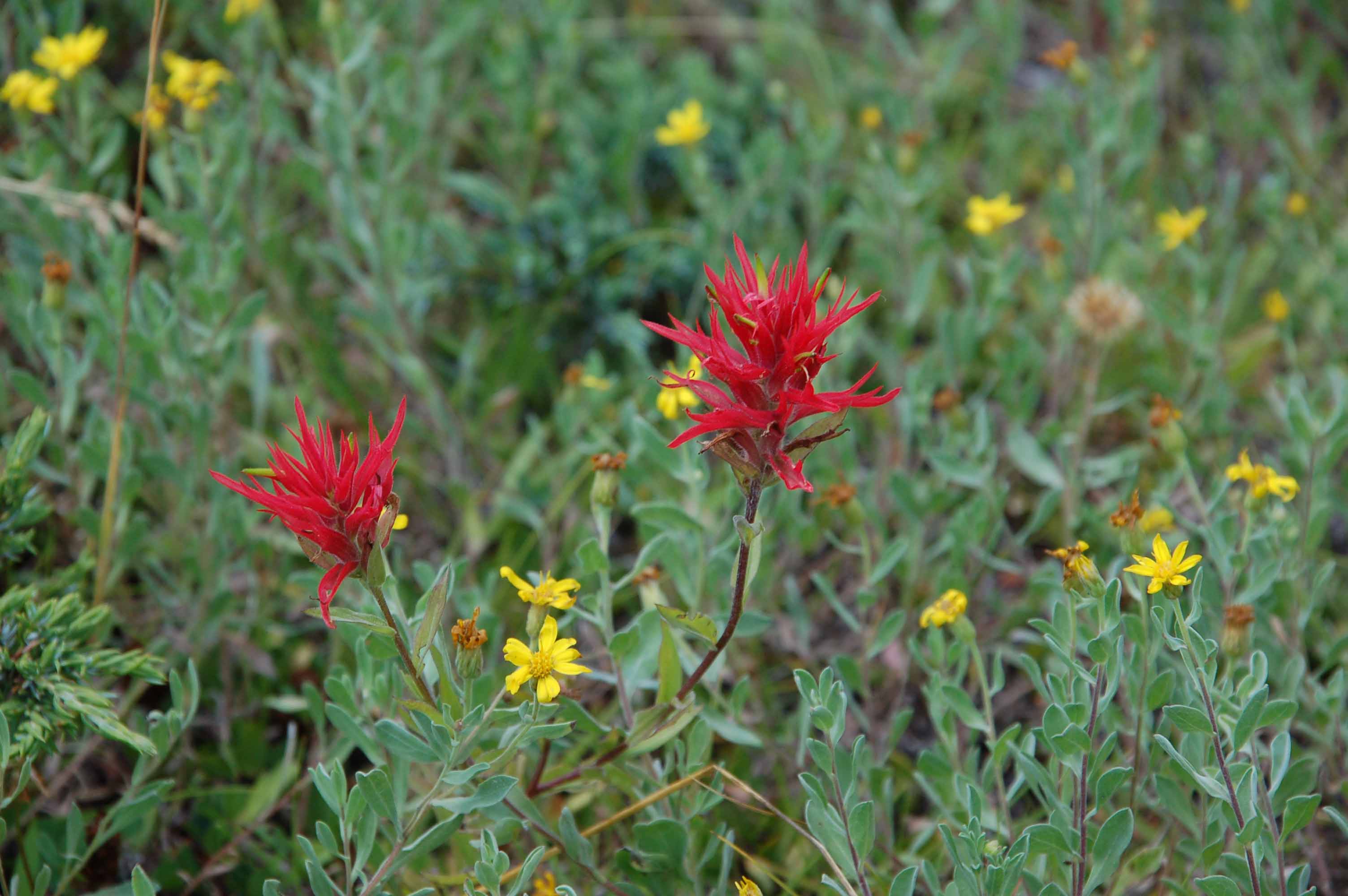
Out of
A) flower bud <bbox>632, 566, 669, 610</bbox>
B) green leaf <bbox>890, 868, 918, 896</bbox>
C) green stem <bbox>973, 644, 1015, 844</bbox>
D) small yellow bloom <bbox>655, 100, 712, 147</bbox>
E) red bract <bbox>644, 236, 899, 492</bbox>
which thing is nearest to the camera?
red bract <bbox>644, 236, 899, 492</bbox>

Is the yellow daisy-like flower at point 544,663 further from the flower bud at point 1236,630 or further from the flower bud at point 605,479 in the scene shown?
the flower bud at point 1236,630

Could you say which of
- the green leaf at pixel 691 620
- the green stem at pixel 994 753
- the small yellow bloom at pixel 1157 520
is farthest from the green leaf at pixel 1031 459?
the green leaf at pixel 691 620

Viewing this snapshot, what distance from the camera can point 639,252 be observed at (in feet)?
10.4

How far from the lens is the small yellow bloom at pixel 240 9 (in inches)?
112

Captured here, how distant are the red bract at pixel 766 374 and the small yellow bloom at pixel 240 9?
79.9 inches

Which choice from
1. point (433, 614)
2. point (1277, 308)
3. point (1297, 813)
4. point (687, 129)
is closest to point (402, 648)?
point (433, 614)

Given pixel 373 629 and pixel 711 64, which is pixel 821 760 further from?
pixel 711 64

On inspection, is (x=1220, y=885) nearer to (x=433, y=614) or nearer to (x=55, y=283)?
(x=433, y=614)

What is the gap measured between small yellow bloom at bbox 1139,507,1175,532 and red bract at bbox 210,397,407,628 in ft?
4.69

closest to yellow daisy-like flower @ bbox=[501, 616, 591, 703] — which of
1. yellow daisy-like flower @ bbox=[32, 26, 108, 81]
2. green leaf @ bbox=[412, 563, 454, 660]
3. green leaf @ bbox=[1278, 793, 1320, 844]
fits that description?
green leaf @ bbox=[412, 563, 454, 660]

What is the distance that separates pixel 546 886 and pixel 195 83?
6.48 ft

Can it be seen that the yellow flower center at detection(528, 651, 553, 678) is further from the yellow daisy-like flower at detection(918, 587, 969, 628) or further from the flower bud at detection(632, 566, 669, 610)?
the yellow daisy-like flower at detection(918, 587, 969, 628)

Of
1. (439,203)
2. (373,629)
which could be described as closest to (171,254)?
(439,203)

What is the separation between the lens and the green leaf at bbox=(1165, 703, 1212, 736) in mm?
1581
